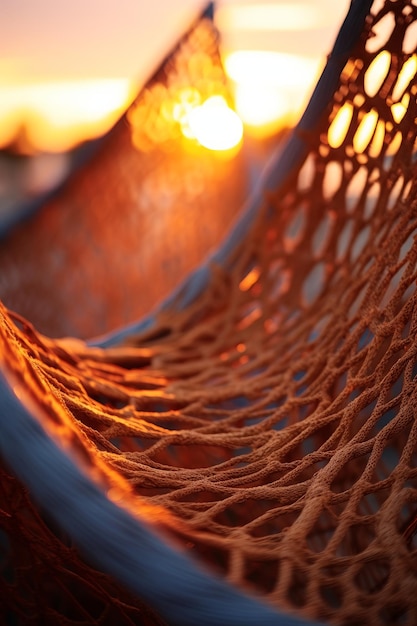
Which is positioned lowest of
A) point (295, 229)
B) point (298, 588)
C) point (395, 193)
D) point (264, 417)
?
point (298, 588)

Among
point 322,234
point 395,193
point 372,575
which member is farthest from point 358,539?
point 322,234

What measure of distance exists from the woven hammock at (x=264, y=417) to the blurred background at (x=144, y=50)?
0.43 m

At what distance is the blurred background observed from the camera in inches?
56.0

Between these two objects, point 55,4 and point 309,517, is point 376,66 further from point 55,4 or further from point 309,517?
point 55,4

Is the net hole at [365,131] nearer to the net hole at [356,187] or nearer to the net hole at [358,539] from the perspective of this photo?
the net hole at [356,187]

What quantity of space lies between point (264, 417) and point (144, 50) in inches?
→ 56.7

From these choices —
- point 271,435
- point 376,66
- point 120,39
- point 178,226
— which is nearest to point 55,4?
point 120,39

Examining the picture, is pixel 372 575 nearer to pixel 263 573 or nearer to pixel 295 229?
pixel 263 573

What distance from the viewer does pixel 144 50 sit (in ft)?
6.11

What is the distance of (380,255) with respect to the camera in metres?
0.65

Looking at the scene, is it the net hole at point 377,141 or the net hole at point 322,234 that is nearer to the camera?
the net hole at point 377,141

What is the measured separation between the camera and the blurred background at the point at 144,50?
1.42 metres

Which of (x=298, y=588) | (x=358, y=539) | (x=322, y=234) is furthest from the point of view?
(x=322, y=234)

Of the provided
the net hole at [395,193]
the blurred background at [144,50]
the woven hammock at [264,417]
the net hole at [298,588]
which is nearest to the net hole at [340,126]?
the woven hammock at [264,417]
